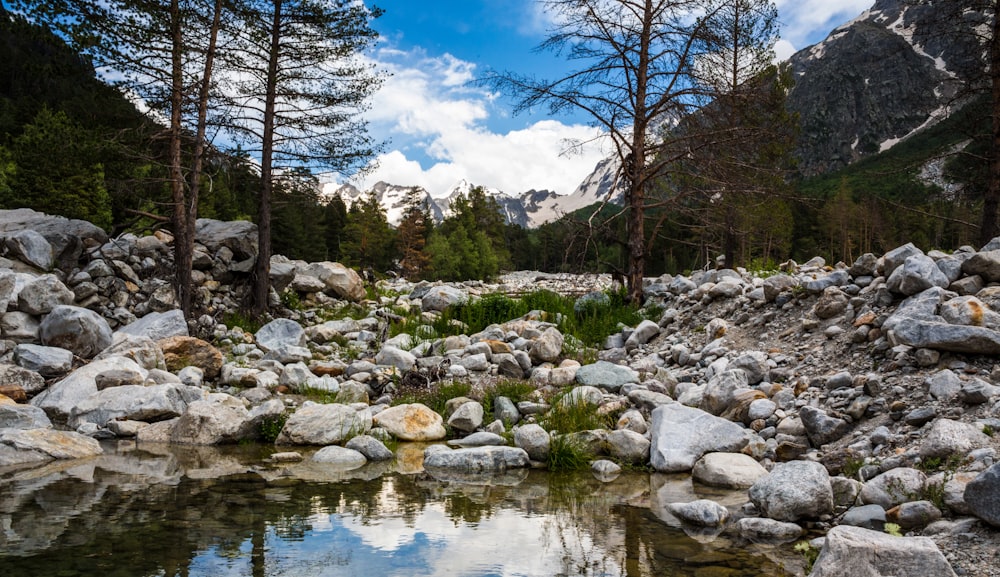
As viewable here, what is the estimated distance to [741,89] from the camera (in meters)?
11.5

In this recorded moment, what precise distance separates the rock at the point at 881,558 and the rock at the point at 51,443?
5849mm

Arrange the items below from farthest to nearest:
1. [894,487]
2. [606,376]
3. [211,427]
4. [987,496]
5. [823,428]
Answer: [606,376] → [211,427] → [823,428] → [894,487] → [987,496]

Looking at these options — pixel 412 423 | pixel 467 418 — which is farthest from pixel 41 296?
pixel 467 418

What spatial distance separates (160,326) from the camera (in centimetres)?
1098

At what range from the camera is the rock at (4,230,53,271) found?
39.7ft

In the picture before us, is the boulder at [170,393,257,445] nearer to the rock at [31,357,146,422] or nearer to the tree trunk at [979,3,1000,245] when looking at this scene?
the rock at [31,357,146,422]

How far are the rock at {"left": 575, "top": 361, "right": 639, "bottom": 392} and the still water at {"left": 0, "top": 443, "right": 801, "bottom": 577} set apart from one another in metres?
2.38

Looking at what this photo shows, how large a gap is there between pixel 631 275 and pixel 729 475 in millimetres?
7427

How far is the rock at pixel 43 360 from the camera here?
814 centimetres

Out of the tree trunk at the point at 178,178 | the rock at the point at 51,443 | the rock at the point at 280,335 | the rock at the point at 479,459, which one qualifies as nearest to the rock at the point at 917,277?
the rock at the point at 479,459

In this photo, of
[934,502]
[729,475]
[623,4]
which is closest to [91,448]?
[729,475]

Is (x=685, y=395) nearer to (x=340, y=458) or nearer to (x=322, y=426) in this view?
(x=340, y=458)

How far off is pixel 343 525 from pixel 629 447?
2.85m

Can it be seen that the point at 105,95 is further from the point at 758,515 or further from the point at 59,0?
the point at 758,515
